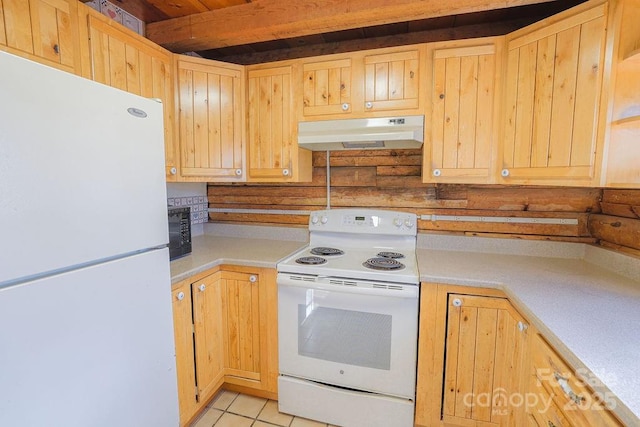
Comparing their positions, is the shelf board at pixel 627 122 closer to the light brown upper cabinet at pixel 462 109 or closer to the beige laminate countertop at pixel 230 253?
the light brown upper cabinet at pixel 462 109

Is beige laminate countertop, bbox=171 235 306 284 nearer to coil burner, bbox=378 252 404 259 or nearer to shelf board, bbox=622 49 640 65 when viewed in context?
coil burner, bbox=378 252 404 259

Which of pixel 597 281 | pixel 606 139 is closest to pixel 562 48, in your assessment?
pixel 606 139

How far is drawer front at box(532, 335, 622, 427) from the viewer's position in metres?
0.76

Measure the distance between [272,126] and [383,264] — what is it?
1.17 m

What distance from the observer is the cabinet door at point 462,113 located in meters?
1.68

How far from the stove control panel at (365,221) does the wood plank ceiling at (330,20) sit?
116 cm

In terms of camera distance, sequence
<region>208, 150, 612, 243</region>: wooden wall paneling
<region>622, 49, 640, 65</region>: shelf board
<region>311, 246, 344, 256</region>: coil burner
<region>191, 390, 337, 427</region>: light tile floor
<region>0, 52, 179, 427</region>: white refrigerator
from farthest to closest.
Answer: <region>311, 246, 344, 256</region>: coil burner, <region>208, 150, 612, 243</region>: wooden wall paneling, <region>191, 390, 337, 427</region>: light tile floor, <region>622, 49, 640, 65</region>: shelf board, <region>0, 52, 179, 427</region>: white refrigerator

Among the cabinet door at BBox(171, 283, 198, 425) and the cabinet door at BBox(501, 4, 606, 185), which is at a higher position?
the cabinet door at BBox(501, 4, 606, 185)

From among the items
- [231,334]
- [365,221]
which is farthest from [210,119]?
[231,334]

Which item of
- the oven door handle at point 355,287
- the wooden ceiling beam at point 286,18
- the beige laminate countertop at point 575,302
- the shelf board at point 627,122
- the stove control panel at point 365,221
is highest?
the wooden ceiling beam at point 286,18

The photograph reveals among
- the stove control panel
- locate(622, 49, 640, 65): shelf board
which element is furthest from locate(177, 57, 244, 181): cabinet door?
locate(622, 49, 640, 65): shelf board

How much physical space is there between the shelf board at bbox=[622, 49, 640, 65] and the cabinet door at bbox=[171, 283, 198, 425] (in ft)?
7.43

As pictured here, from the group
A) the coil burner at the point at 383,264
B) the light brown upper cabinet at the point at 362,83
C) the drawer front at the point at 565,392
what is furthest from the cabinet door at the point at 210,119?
the drawer front at the point at 565,392

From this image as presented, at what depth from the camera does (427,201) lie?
2.12m
